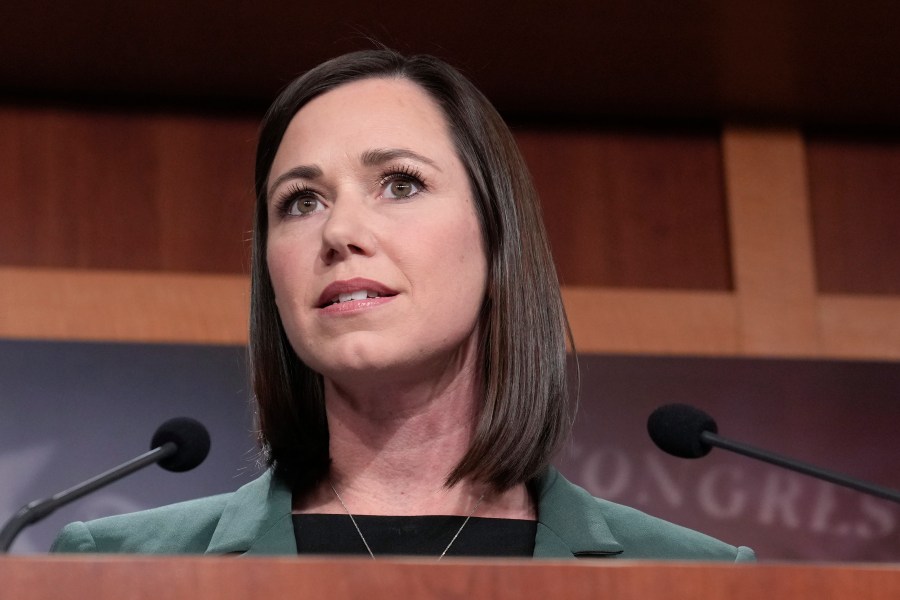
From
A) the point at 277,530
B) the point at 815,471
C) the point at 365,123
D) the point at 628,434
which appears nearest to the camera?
the point at 815,471

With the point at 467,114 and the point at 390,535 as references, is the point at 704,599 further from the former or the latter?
the point at 467,114

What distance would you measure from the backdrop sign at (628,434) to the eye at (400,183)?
1352 millimetres

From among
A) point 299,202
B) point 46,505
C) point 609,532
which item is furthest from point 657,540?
point 46,505

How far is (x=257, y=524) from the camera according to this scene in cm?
170

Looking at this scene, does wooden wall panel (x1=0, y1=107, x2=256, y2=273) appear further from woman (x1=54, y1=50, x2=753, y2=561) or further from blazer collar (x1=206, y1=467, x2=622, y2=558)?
blazer collar (x1=206, y1=467, x2=622, y2=558)

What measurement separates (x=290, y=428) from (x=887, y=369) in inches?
80.9

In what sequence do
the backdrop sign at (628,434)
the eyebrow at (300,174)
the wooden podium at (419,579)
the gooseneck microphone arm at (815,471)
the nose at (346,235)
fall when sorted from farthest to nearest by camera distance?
1. the backdrop sign at (628,434)
2. the eyebrow at (300,174)
3. the nose at (346,235)
4. the gooseneck microphone arm at (815,471)
5. the wooden podium at (419,579)

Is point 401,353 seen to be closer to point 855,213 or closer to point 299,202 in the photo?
point 299,202

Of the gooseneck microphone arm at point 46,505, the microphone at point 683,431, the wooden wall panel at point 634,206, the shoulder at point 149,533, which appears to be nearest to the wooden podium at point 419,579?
the gooseneck microphone arm at point 46,505

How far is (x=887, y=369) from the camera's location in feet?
11.2

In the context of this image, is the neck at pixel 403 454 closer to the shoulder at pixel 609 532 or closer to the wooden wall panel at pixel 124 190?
the shoulder at pixel 609 532

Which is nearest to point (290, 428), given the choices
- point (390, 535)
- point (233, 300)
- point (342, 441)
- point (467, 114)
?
point (342, 441)

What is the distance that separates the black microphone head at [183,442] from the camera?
167cm

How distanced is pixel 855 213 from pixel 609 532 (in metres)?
2.16
